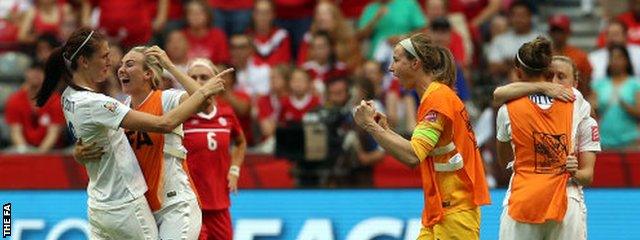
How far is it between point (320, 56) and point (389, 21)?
1.02m

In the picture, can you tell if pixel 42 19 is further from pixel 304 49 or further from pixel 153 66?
pixel 153 66

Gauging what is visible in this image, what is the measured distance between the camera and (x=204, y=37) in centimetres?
1847

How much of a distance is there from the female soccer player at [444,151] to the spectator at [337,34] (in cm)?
811

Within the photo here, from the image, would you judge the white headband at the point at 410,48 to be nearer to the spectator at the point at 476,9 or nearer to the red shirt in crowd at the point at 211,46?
the red shirt in crowd at the point at 211,46

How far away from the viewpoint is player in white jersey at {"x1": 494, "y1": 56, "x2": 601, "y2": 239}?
33.0 feet

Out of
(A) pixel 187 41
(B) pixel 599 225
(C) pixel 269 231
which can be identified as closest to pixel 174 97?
(C) pixel 269 231

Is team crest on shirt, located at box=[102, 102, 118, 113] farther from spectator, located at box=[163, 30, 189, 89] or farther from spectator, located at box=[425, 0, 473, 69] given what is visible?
spectator, located at box=[425, 0, 473, 69]

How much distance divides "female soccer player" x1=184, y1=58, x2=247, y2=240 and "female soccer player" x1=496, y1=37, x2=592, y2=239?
8.16 feet

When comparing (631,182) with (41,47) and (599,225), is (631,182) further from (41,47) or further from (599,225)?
(41,47)

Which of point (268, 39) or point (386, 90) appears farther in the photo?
point (268, 39)

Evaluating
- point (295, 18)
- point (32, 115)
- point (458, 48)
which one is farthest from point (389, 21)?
point (32, 115)

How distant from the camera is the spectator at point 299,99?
16.8m

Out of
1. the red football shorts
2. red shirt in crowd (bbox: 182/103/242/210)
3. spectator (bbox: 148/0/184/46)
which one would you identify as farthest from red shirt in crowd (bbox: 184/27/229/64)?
the red football shorts

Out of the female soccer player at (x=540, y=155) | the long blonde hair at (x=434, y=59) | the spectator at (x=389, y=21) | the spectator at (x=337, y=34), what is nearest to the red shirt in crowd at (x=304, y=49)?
the spectator at (x=337, y=34)
